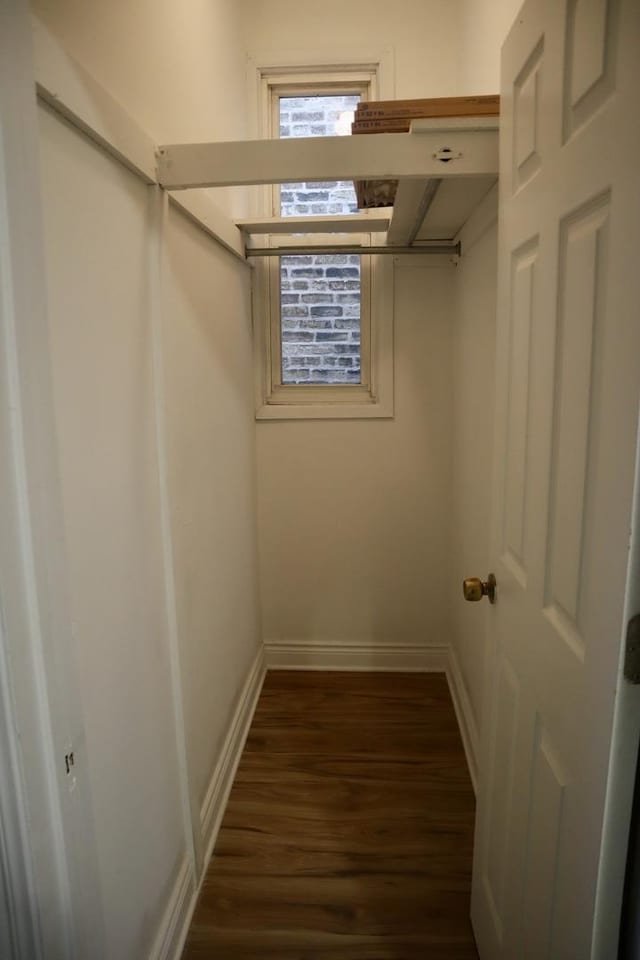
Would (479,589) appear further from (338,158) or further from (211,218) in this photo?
(211,218)

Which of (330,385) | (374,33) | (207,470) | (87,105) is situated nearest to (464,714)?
(207,470)

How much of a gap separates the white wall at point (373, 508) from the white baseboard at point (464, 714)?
0.63 feet

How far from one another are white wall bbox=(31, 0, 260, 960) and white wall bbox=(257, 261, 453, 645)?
2.45ft

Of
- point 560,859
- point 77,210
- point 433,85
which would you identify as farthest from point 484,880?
point 433,85

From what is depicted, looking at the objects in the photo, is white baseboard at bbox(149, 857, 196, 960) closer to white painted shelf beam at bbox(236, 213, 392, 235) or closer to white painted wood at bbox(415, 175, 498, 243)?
white painted wood at bbox(415, 175, 498, 243)

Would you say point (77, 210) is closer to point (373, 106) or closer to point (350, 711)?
point (373, 106)

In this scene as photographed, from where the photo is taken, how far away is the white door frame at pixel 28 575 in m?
0.66

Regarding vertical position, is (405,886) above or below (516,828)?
below

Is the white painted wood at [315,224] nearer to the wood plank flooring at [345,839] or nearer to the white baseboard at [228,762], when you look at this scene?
the white baseboard at [228,762]

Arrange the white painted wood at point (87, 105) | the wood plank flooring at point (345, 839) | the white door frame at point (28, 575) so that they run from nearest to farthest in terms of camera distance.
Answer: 1. the white door frame at point (28, 575)
2. the white painted wood at point (87, 105)
3. the wood plank flooring at point (345, 839)

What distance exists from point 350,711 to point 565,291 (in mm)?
2072

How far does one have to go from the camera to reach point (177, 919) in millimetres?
1400

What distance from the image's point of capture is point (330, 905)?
1545mm

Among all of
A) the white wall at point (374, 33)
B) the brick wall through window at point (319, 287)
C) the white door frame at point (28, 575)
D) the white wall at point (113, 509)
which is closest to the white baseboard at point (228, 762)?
the white wall at point (113, 509)
